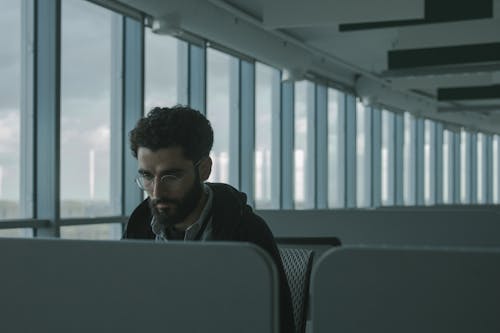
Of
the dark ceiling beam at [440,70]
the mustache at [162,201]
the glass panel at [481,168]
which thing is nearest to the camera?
the mustache at [162,201]

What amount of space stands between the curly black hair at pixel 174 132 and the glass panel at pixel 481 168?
1914 centimetres

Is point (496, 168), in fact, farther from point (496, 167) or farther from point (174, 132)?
point (174, 132)

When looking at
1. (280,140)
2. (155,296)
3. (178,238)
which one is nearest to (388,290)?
(155,296)

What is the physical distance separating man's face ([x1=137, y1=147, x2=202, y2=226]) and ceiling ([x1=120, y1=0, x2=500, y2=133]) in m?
3.66

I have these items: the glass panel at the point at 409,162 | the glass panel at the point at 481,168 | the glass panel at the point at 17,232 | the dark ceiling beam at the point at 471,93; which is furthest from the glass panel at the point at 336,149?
the glass panel at the point at 481,168

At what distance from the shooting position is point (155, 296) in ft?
4.32

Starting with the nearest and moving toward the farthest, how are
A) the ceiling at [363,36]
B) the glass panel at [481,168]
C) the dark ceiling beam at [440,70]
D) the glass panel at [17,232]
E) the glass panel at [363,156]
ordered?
the glass panel at [17,232] → the ceiling at [363,36] → the dark ceiling beam at [440,70] → the glass panel at [363,156] → the glass panel at [481,168]

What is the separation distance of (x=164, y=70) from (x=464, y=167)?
44.7 feet

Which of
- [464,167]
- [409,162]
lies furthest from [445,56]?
[464,167]

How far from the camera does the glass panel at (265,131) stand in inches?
371

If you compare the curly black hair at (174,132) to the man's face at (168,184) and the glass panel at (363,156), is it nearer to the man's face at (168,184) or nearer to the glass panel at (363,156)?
the man's face at (168,184)

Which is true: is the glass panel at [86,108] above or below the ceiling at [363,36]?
below

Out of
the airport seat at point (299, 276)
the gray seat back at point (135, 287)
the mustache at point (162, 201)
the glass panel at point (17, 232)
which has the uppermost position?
the mustache at point (162, 201)

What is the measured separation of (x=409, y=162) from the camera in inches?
614
